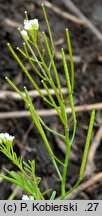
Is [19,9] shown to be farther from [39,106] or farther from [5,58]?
[39,106]

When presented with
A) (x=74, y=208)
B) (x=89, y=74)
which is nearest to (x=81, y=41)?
(x=89, y=74)

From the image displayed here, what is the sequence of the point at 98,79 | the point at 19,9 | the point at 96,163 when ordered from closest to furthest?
the point at 96,163 < the point at 98,79 < the point at 19,9

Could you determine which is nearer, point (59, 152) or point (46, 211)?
point (46, 211)

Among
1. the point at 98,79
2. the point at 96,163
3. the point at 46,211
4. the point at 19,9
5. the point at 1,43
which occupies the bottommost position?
the point at 46,211

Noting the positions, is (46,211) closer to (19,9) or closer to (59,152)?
(59,152)

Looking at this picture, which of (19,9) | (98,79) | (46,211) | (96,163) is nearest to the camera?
(46,211)

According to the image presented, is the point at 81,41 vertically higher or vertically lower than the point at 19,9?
lower
